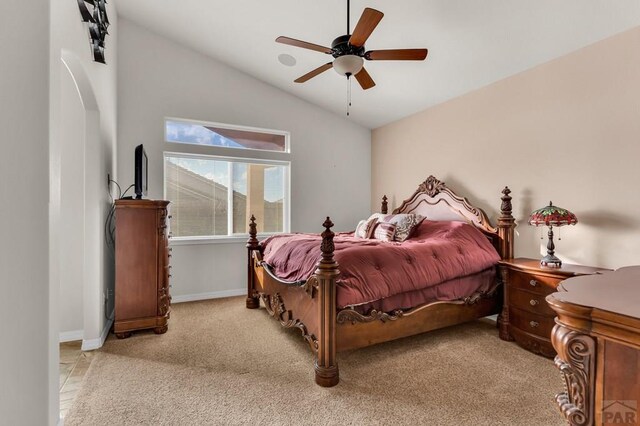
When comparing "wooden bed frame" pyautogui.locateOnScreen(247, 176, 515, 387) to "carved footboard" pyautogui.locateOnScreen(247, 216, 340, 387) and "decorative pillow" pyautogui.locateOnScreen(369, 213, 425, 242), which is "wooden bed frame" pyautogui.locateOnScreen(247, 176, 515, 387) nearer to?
"carved footboard" pyautogui.locateOnScreen(247, 216, 340, 387)

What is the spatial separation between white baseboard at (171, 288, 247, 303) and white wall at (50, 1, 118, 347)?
99 cm

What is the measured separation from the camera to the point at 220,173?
174 inches

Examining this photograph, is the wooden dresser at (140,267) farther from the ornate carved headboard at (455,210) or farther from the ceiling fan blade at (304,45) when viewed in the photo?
the ornate carved headboard at (455,210)

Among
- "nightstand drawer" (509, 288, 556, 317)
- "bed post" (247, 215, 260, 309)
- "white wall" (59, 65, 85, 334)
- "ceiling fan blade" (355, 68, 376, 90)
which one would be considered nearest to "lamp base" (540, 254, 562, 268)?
"nightstand drawer" (509, 288, 556, 317)

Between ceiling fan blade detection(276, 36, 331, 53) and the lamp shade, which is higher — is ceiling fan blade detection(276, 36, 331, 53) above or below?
above

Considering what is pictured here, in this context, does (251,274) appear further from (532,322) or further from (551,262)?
(551,262)

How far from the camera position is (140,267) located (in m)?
2.98

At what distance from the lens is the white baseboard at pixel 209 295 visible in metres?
4.10

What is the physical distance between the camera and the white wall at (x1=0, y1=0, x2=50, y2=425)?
97cm

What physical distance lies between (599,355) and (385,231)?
2.79 metres

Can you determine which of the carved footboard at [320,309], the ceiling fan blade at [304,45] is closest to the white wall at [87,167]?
the ceiling fan blade at [304,45]

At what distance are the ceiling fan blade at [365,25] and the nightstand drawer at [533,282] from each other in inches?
92.8

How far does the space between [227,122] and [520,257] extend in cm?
394

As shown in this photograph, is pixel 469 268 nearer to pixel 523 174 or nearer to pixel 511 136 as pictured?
pixel 523 174
